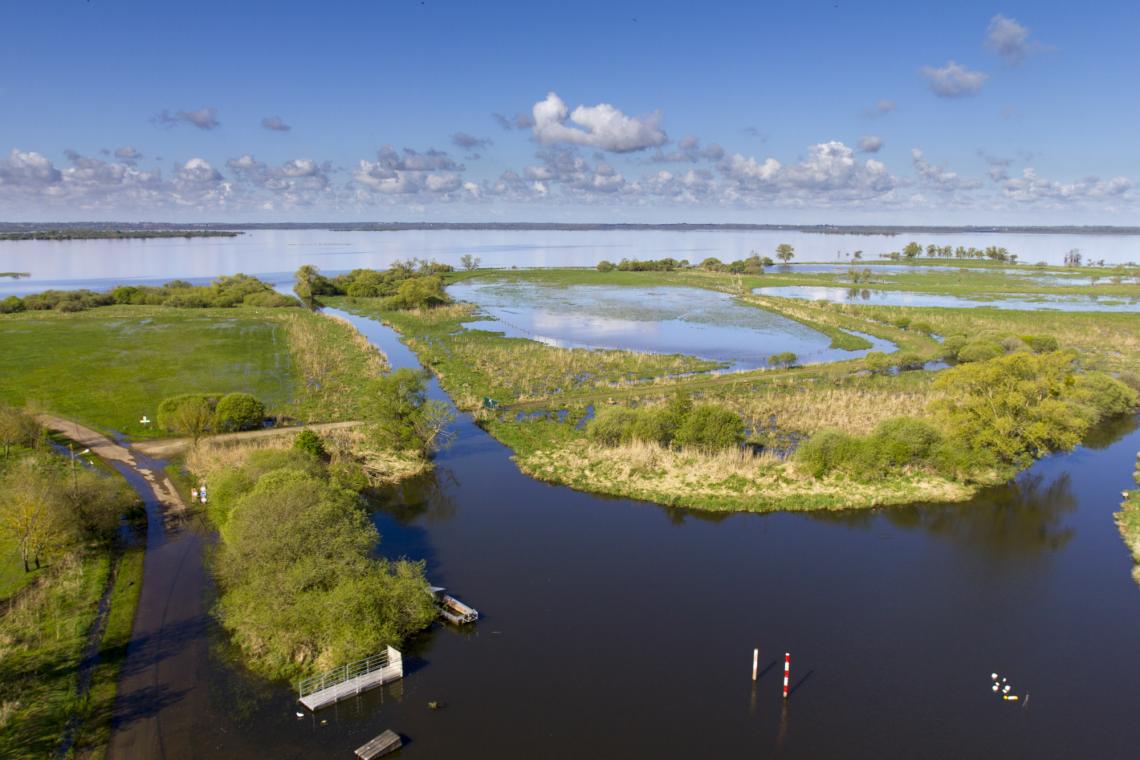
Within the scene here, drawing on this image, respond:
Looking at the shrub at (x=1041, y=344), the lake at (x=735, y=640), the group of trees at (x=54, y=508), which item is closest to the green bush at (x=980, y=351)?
the shrub at (x=1041, y=344)

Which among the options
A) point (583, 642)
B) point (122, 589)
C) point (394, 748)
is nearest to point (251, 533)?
point (122, 589)

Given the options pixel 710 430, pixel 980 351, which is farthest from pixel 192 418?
pixel 980 351

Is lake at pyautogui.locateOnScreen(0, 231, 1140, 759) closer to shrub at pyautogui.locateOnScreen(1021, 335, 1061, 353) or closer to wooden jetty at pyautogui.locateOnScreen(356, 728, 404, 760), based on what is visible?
wooden jetty at pyautogui.locateOnScreen(356, 728, 404, 760)

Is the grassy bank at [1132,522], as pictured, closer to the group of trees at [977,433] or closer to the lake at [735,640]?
the lake at [735,640]

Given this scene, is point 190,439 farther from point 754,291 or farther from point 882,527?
point 754,291

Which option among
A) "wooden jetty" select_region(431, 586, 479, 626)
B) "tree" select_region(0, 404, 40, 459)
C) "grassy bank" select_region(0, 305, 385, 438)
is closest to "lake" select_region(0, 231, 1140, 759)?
"wooden jetty" select_region(431, 586, 479, 626)

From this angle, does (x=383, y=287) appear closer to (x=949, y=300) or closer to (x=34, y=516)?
(x=949, y=300)
